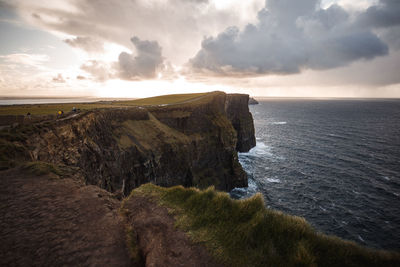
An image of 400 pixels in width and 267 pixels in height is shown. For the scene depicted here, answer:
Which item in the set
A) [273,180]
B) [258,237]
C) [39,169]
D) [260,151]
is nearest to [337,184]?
[273,180]

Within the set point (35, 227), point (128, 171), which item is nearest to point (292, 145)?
point (128, 171)

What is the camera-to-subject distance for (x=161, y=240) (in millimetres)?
6938

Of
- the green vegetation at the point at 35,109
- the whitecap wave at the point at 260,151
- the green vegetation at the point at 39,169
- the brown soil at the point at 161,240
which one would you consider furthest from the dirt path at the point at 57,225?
the whitecap wave at the point at 260,151

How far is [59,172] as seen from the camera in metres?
12.5

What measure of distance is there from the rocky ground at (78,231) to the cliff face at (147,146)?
8099 millimetres

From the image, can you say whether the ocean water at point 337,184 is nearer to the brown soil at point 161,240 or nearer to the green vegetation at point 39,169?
the brown soil at point 161,240

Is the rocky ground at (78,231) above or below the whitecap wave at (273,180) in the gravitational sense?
above

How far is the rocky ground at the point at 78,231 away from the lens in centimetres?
598

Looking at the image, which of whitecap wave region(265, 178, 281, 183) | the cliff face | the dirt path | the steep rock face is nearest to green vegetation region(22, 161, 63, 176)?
the dirt path

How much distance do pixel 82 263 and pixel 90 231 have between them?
1.59 m

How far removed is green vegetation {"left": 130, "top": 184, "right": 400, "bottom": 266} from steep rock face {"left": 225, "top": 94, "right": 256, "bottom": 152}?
233ft

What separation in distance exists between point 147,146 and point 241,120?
194ft

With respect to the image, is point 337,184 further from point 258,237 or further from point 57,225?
point 57,225

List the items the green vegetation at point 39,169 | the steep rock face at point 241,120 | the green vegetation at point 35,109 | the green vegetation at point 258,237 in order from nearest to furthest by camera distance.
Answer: the green vegetation at point 258,237
the green vegetation at point 39,169
the green vegetation at point 35,109
the steep rock face at point 241,120
